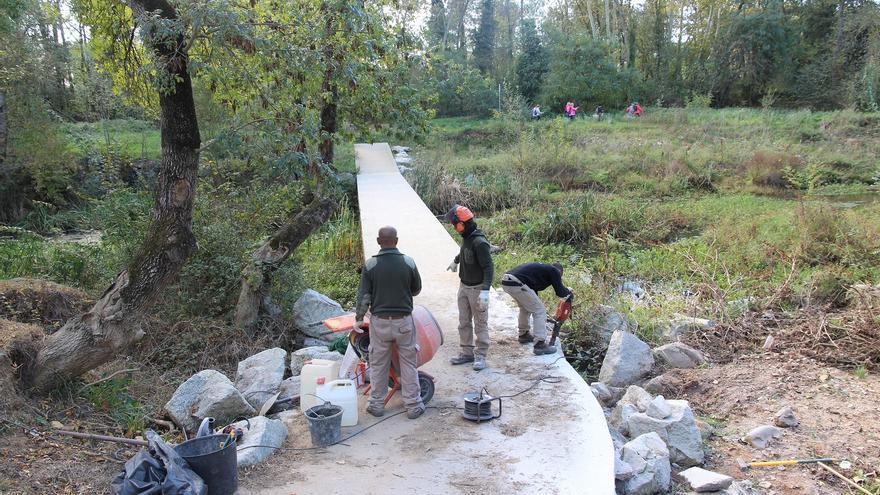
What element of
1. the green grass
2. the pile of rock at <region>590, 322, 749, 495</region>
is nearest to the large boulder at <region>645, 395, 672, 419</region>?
the pile of rock at <region>590, 322, 749, 495</region>

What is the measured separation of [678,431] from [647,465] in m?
0.72

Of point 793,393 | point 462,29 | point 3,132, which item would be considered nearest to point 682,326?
point 793,393

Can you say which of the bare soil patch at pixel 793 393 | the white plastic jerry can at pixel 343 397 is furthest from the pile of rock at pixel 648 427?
the white plastic jerry can at pixel 343 397

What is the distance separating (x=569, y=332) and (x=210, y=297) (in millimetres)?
4571

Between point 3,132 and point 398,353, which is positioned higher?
point 3,132

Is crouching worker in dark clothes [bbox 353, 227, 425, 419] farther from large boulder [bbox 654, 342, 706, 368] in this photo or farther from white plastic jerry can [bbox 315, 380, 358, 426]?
large boulder [bbox 654, 342, 706, 368]

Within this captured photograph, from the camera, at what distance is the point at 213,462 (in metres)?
3.93

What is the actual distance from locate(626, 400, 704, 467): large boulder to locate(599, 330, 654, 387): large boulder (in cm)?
125

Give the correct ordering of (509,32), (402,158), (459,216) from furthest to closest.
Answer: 1. (509,32)
2. (402,158)
3. (459,216)

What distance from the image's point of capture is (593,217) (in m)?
13.8

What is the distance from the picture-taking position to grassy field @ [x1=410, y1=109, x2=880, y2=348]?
9.41 metres

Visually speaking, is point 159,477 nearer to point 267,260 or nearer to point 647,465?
point 647,465

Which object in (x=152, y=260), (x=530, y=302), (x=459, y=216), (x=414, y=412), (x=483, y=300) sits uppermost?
(x=459, y=216)

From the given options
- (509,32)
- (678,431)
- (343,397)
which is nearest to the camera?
(343,397)
